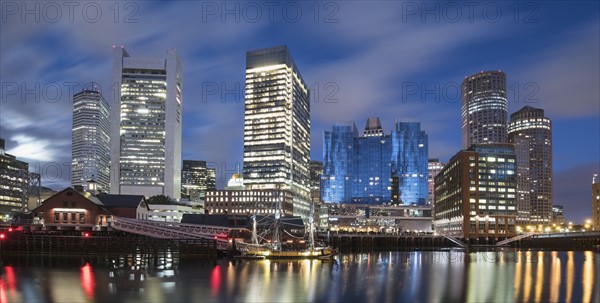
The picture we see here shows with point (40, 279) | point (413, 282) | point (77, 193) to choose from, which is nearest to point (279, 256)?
point (77, 193)

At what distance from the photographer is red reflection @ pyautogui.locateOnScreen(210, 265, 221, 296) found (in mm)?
56794

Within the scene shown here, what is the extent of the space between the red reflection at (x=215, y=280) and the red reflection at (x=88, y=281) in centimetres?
1050

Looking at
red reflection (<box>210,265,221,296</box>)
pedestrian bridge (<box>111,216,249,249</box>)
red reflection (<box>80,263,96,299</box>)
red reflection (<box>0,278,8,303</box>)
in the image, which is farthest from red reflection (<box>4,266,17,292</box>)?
pedestrian bridge (<box>111,216,249,249</box>)

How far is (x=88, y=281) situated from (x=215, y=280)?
12.7 meters

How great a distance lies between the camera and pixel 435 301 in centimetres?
5344

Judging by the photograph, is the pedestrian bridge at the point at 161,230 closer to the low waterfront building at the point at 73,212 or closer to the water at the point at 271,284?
the low waterfront building at the point at 73,212

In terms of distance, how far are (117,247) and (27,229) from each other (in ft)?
54.6

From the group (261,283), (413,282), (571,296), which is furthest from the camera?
(413,282)

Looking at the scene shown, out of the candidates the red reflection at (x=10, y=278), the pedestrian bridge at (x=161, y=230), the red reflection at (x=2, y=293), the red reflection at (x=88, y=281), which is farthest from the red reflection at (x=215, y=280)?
the pedestrian bridge at (x=161, y=230)

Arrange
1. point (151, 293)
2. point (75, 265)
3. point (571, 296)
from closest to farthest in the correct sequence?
point (151, 293), point (571, 296), point (75, 265)

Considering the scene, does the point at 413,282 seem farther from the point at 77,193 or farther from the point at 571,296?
the point at 77,193

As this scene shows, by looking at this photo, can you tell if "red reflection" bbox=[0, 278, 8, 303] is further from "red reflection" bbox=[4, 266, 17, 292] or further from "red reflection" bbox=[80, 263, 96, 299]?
Answer: "red reflection" bbox=[80, 263, 96, 299]

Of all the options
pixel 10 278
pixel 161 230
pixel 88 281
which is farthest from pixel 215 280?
pixel 161 230

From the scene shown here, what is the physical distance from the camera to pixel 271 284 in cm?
6391
